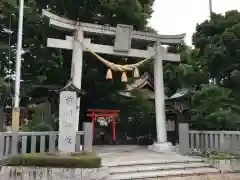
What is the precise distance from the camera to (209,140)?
11.4 m

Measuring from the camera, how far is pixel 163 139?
12.8 meters

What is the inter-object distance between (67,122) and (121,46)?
4.90m

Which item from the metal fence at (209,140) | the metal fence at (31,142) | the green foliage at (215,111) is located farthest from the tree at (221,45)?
the metal fence at (31,142)

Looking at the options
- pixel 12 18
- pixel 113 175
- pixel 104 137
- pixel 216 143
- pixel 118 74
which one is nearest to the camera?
pixel 113 175

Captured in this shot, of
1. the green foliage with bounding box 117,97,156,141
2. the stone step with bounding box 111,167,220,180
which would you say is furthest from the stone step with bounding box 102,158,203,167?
the green foliage with bounding box 117,97,156,141

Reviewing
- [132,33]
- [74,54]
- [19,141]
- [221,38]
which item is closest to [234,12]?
[221,38]

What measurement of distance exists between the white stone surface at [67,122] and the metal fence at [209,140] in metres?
4.83

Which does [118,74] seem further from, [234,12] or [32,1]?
[234,12]

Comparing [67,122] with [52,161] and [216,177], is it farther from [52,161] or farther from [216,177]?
[216,177]

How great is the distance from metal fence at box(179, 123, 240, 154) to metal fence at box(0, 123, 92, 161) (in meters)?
4.18

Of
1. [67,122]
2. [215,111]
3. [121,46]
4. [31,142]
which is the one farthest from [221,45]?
[31,142]

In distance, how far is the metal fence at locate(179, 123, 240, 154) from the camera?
1071cm

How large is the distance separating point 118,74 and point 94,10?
13.3 ft

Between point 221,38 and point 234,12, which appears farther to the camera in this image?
point 234,12
